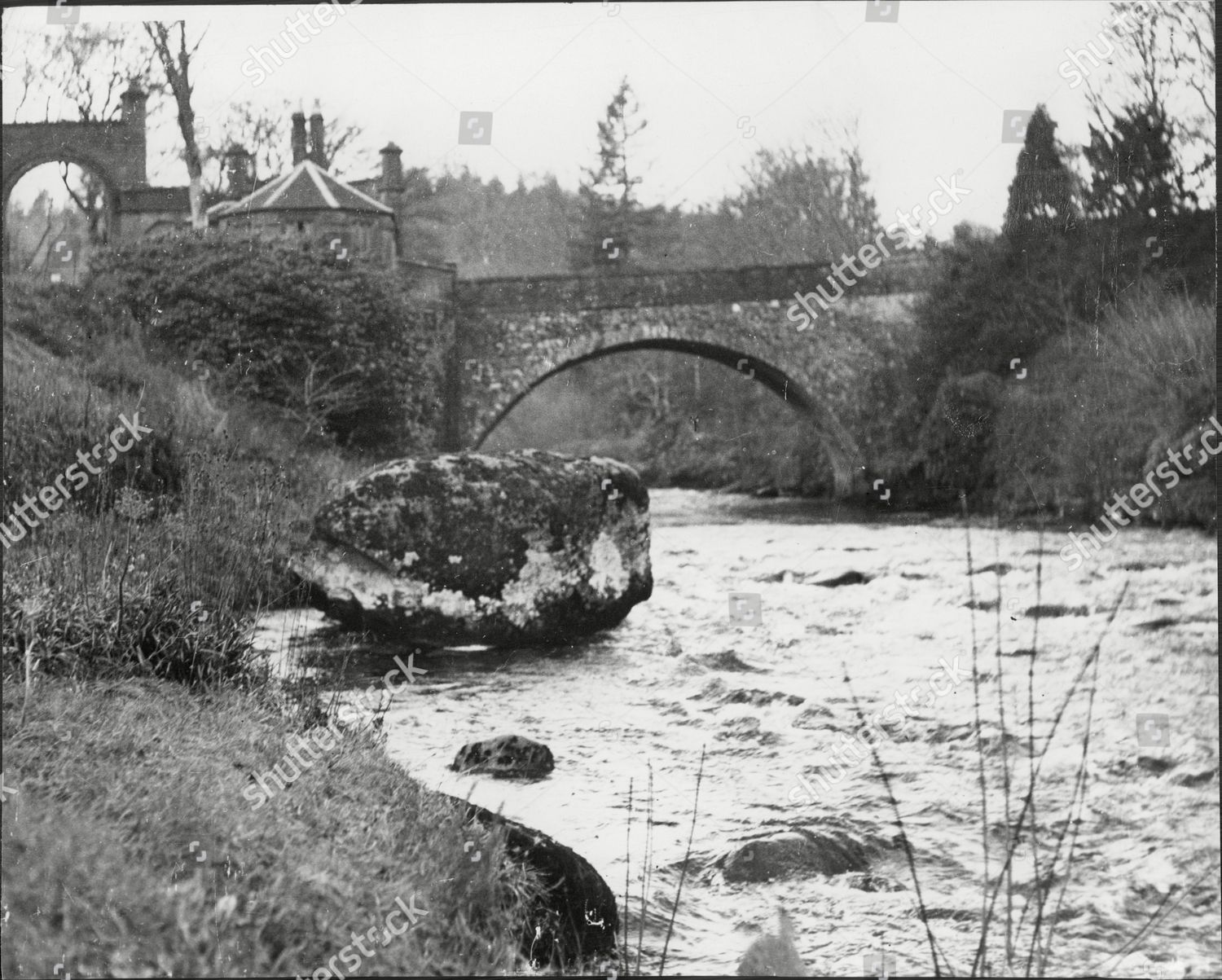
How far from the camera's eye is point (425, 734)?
3.52 meters

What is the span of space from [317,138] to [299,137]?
64mm

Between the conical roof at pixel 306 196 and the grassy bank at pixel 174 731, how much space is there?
726 mm

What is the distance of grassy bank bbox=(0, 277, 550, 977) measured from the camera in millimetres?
2123

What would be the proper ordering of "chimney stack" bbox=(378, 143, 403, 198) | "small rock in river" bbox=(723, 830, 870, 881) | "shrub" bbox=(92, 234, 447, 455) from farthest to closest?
"shrub" bbox=(92, 234, 447, 455), "chimney stack" bbox=(378, 143, 403, 198), "small rock in river" bbox=(723, 830, 870, 881)

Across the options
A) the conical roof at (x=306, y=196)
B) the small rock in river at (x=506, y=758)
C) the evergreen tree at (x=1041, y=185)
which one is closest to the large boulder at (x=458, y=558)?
the small rock in river at (x=506, y=758)

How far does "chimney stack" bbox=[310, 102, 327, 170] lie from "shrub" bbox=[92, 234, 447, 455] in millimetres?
360

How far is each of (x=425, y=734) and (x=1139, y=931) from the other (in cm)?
226

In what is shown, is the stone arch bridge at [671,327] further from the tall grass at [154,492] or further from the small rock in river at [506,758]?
the small rock in river at [506,758]

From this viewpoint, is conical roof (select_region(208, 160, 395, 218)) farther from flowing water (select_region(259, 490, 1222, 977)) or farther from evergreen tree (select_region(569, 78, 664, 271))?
flowing water (select_region(259, 490, 1222, 977))

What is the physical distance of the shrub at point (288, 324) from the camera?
3.92 metres

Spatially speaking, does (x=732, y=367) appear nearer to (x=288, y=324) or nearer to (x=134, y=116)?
(x=288, y=324)

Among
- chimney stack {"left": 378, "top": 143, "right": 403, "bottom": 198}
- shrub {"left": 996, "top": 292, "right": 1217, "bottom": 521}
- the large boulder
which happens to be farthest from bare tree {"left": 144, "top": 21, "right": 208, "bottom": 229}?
shrub {"left": 996, "top": 292, "right": 1217, "bottom": 521}

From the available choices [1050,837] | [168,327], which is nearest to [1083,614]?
[1050,837]

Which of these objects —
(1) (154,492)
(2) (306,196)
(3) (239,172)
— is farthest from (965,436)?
(1) (154,492)
